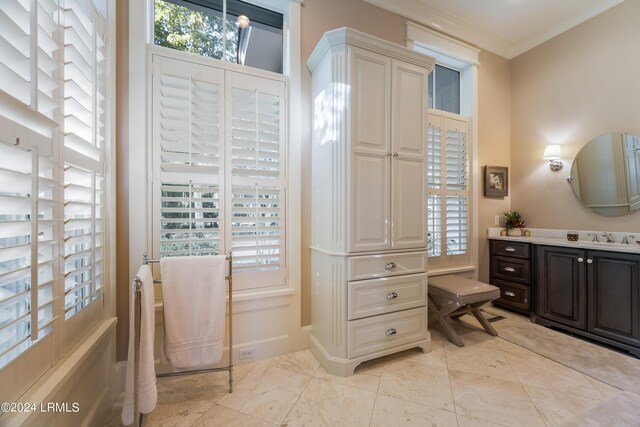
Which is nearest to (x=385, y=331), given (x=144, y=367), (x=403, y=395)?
(x=403, y=395)

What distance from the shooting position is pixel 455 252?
3.01 meters

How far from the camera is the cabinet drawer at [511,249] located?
2.81m

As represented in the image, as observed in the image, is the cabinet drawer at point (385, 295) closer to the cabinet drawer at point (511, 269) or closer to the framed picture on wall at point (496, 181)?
the cabinet drawer at point (511, 269)

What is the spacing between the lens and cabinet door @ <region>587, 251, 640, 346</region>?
2.06 metres

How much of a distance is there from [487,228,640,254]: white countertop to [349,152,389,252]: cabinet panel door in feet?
6.38

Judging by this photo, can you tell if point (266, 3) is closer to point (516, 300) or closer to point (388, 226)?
point (388, 226)

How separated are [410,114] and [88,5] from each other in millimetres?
2118

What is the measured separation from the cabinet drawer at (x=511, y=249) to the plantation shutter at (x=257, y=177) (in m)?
2.66

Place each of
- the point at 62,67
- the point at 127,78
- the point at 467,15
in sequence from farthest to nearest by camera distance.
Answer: the point at 467,15 → the point at 127,78 → the point at 62,67

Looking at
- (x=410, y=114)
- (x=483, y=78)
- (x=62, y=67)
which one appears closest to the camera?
(x=62, y=67)

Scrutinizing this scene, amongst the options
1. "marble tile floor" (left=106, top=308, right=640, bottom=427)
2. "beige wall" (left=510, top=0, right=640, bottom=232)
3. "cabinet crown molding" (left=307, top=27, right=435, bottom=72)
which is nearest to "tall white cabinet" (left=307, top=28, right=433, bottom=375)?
"cabinet crown molding" (left=307, top=27, right=435, bottom=72)

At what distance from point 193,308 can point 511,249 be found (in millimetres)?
3321

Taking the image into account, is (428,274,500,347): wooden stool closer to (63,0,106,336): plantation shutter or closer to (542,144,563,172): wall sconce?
(542,144,563,172): wall sconce

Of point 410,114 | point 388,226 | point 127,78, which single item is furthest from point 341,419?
point 127,78
